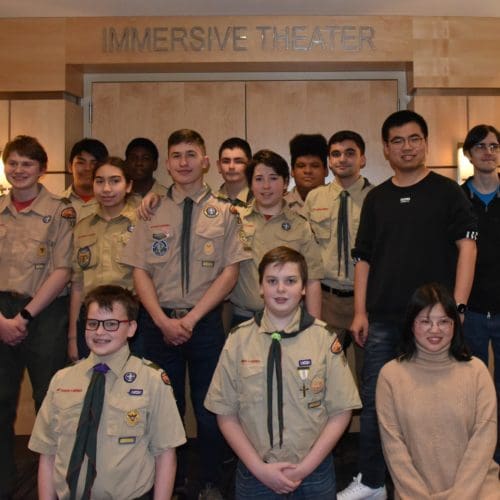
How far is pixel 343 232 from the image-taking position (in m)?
3.58

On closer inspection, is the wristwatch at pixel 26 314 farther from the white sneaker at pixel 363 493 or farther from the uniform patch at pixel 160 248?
the white sneaker at pixel 363 493

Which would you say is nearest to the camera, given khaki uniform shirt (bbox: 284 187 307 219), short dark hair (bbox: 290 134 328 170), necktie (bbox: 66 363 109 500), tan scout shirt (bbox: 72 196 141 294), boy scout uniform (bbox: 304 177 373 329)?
necktie (bbox: 66 363 109 500)

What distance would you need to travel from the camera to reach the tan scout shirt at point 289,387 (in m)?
2.31

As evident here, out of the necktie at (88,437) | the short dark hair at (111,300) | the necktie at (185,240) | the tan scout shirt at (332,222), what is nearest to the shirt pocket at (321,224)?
the tan scout shirt at (332,222)

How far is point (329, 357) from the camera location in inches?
93.7

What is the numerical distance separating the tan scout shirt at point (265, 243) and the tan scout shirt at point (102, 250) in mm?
574

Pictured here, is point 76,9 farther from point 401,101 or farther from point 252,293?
point 252,293

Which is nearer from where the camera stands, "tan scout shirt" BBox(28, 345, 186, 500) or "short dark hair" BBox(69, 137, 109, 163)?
"tan scout shirt" BBox(28, 345, 186, 500)

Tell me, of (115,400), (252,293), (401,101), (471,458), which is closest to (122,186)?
(252,293)

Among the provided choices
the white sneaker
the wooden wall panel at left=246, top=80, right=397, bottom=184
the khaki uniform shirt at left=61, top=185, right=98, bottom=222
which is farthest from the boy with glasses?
the wooden wall panel at left=246, top=80, right=397, bottom=184

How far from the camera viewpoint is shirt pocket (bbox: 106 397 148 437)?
2256 mm

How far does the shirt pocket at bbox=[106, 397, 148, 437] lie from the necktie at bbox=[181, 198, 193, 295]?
751 millimetres

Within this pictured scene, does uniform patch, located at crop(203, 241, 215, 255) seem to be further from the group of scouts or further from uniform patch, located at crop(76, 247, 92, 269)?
uniform patch, located at crop(76, 247, 92, 269)

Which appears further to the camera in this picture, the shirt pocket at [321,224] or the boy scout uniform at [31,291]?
the shirt pocket at [321,224]
